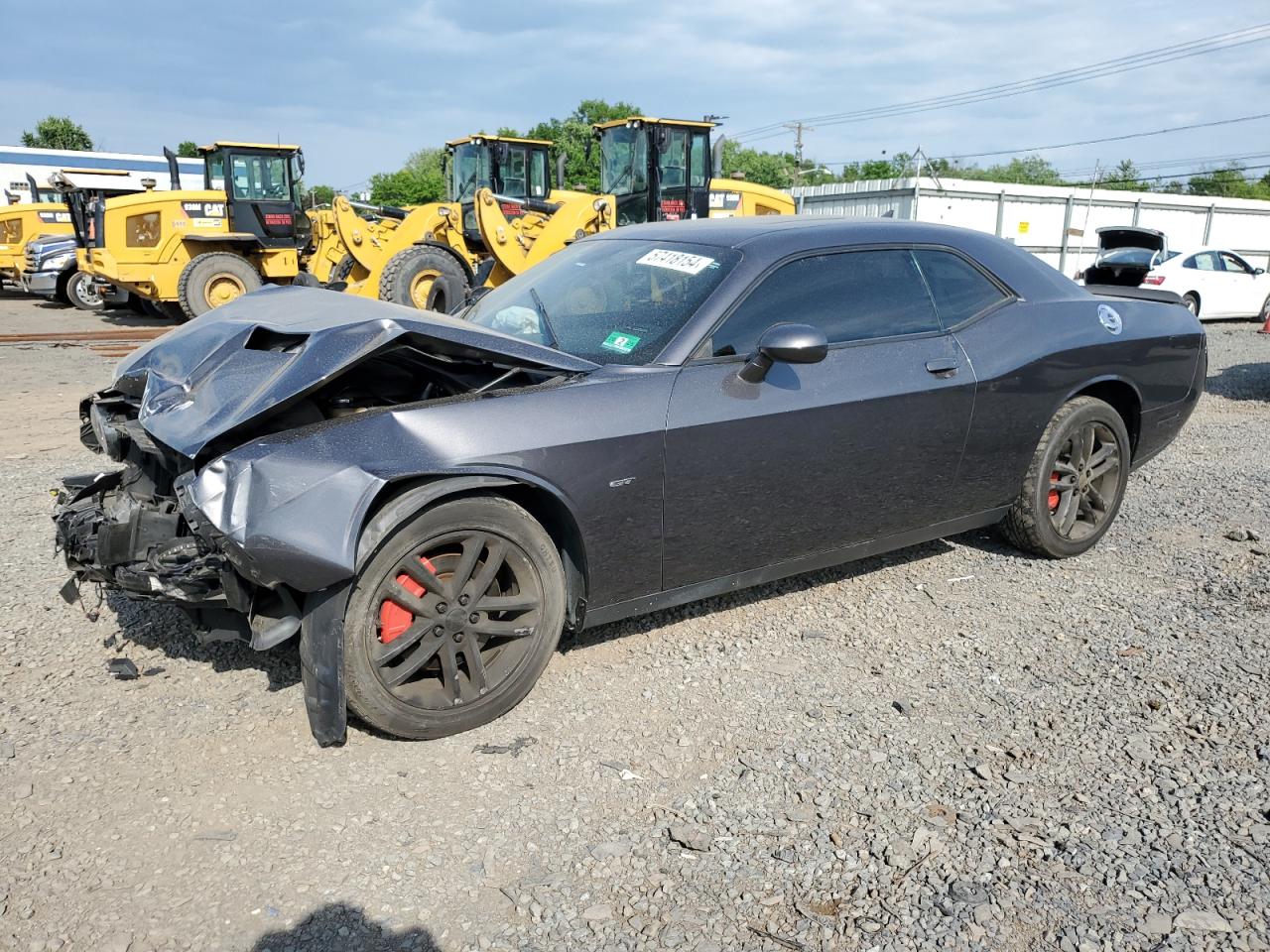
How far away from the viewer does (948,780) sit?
290 centimetres

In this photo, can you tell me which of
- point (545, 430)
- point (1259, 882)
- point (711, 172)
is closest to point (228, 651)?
point (545, 430)

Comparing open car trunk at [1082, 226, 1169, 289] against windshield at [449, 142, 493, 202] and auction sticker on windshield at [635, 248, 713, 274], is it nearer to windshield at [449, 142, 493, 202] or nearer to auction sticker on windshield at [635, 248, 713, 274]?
windshield at [449, 142, 493, 202]

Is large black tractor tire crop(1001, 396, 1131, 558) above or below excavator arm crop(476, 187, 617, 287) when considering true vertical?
below

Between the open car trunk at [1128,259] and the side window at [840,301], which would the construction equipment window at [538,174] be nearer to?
the open car trunk at [1128,259]

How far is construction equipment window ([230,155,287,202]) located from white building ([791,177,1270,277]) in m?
17.5

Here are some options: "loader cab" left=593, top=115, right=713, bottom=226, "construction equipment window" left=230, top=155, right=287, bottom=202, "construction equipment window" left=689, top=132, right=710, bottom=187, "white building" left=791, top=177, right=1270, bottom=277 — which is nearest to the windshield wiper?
"loader cab" left=593, top=115, right=713, bottom=226

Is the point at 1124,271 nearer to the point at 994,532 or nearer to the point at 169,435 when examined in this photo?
the point at 994,532

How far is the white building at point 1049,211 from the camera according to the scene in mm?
28625

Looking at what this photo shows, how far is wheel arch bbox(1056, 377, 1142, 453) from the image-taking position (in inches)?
184

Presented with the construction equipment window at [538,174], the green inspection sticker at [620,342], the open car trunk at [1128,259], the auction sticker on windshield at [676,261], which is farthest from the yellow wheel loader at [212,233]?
the open car trunk at [1128,259]

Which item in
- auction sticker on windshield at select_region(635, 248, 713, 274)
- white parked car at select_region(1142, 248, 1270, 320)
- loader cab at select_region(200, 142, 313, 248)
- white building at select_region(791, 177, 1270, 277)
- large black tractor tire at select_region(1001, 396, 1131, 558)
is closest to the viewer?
auction sticker on windshield at select_region(635, 248, 713, 274)

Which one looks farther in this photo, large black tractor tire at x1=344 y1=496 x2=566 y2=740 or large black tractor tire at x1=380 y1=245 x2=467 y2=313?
large black tractor tire at x1=380 y1=245 x2=467 y2=313

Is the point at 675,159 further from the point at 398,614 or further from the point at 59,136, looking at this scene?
the point at 59,136

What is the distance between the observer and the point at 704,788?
112 inches
